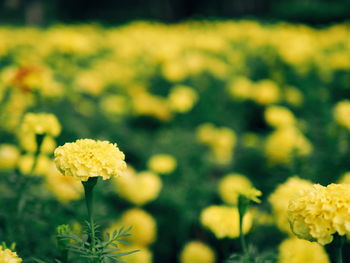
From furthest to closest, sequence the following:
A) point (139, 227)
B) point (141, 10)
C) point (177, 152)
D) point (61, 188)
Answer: point (141, 10) < point (177, 152) < point (139, 227) < point (61, 188)

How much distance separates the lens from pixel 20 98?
2803 millimetres

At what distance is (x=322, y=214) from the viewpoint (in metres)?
0.97

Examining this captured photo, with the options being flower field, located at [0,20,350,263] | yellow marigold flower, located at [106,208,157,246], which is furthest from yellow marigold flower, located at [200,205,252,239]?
yellow marigold flower, located at [106,208,157,246]

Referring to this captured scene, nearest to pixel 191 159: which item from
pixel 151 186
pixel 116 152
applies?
pixel 151 186

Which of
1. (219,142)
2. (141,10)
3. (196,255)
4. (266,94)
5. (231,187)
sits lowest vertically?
(196,255)

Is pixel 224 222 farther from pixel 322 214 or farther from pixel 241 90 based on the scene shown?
pixel 241 90

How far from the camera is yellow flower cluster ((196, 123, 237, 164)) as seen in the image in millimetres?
2959

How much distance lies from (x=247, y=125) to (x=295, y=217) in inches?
111

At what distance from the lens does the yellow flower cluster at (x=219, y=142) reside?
296cm

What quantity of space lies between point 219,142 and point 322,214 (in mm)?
1991

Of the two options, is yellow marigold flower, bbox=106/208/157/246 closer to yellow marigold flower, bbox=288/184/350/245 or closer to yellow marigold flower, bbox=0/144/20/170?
yellow marigold flower, bbox=0/144/20/170

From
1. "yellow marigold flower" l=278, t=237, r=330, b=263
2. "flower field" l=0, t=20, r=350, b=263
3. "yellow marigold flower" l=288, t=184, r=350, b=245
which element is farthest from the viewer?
"yellow marigold flower" l=278, t=237, r=330, b=263

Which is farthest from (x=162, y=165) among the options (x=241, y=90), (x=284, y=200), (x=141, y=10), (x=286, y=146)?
(x=141, y=10)

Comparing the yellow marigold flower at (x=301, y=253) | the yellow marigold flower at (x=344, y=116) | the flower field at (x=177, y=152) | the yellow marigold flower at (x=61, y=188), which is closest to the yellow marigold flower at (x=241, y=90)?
the flower field at (x=177, y=152)
